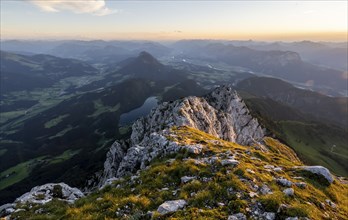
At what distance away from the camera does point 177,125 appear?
65.6m

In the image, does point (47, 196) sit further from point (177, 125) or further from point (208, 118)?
point (208, 118)

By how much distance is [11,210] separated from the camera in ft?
75.7

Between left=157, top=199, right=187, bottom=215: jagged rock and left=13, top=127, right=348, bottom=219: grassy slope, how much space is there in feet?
1.62

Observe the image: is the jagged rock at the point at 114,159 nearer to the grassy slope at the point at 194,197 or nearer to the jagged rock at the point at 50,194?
the jagged rock at the point at 50,194

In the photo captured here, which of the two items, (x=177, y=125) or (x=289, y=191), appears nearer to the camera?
(x=289, y=191)

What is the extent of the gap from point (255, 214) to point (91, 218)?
11.8m

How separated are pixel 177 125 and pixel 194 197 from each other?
45.3 metres

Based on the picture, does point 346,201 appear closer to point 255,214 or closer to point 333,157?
point 255,214

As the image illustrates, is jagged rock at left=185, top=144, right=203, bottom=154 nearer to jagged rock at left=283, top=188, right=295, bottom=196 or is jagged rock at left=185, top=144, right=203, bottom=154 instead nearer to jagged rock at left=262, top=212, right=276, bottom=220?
jagged rock at left=283, top=188, right=295, bottom=196

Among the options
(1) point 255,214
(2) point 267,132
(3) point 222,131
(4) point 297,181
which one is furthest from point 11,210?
(2) point 267,132

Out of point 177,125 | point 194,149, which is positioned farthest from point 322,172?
point 177,125

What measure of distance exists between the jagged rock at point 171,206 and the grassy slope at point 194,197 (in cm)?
49

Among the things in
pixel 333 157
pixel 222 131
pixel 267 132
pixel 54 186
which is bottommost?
pixel 333 157

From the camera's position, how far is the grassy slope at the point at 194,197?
62.1 ft
